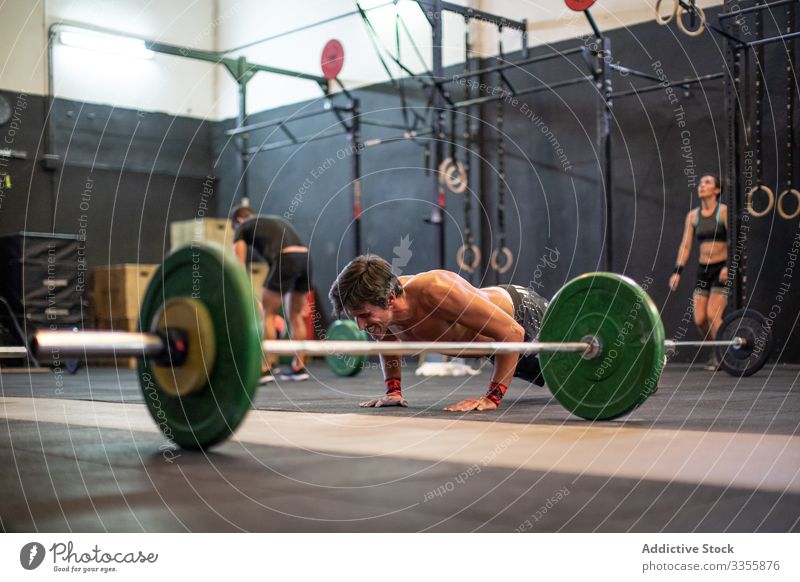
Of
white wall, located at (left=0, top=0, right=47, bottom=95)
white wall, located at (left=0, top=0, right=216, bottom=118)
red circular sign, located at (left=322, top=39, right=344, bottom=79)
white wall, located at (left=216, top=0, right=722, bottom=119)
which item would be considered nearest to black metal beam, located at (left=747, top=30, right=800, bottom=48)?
white wall, located at (left=216, top=0, right=722, bottom=119)

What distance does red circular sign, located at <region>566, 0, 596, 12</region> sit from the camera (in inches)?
195

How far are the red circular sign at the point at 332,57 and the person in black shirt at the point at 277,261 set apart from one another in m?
2.46

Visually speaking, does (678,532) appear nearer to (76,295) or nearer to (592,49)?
(592,49)

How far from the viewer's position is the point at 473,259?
6988mm

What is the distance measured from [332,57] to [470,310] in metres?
4.85

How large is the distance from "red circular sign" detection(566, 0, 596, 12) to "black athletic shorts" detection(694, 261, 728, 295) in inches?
66.0

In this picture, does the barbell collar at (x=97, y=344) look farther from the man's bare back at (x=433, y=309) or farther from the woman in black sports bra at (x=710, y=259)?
the woman in black sports bra at (x=710, y=259)

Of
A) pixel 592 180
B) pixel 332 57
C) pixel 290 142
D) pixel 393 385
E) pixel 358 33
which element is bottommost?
pixel 393 385

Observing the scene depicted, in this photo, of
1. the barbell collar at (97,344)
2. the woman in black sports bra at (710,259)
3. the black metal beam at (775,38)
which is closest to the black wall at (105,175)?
the woman in black sports bra at (710,259)

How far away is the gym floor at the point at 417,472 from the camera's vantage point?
1325mm

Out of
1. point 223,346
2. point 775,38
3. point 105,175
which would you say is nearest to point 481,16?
point 775,38
